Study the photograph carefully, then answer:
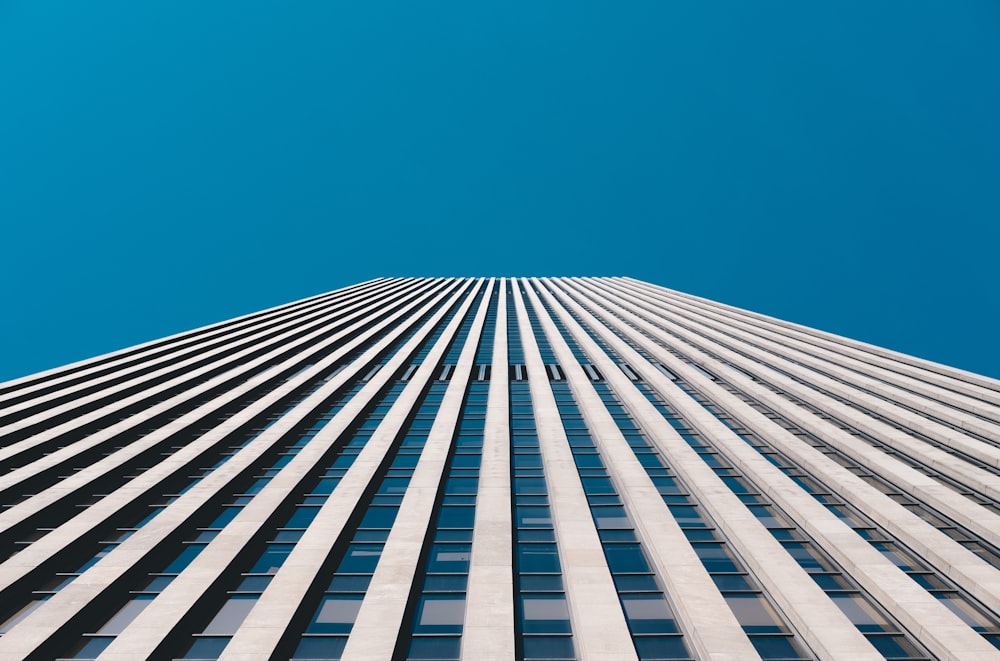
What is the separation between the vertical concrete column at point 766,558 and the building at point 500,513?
8 centimetres

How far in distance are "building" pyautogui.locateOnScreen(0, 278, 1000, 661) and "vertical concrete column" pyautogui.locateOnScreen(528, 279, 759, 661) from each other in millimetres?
81

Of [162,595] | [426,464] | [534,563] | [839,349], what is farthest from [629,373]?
[162,595]

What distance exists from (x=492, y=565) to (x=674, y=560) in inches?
188

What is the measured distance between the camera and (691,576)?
46.1ft

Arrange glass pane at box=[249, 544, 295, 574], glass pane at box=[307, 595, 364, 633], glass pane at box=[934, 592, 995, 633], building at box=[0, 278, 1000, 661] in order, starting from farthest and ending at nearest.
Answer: glass pane at box=[249, 544, 295, 574]
glass pane at box=[307, 595, 364, 633]
glass pane at box=[934, 592, 995, 633]
building at box=[0, 278, 1000, 661]

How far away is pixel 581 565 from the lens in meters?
14.5

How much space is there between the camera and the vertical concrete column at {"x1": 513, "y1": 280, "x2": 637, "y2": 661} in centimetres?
1167

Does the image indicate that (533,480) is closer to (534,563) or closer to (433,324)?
(534,563)

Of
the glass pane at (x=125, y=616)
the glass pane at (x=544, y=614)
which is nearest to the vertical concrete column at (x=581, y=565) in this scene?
the glass pane at (x=544, y=614)

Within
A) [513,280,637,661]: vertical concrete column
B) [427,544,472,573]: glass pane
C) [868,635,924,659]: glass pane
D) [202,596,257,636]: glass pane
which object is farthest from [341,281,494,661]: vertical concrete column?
[868,635,924,659]: glass pane

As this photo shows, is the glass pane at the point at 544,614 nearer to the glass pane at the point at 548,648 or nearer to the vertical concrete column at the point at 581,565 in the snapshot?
the glass pane at the point at 548,648

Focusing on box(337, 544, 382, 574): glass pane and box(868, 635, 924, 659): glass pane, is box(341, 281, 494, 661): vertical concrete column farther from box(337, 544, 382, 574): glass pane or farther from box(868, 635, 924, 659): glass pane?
box(868, 635, 924, 659): glass pane

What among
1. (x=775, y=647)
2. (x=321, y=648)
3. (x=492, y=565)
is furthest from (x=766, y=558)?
(x=321, y=648)

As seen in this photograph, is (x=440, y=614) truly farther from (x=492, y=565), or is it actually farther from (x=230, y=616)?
(x=230, y=616)
